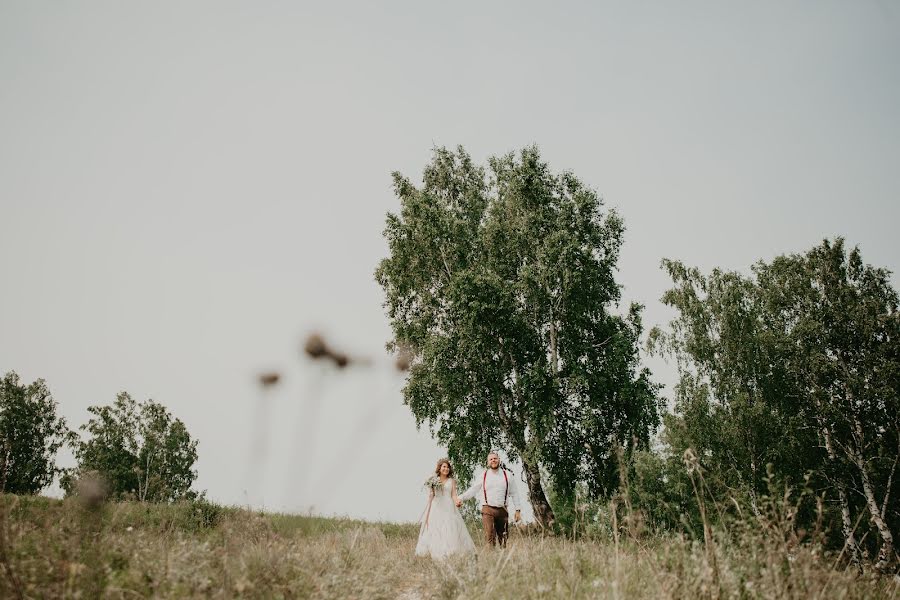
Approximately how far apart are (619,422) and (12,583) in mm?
15203

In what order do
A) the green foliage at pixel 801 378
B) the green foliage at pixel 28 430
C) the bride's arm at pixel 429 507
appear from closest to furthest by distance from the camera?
the bride's arm at pixel 429 507 < the green foliage at pixel 801 378 < the green foliage at pixel 28 430

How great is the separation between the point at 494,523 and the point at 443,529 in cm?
99

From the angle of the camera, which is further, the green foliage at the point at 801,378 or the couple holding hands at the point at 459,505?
the green foliage at the point at 801,378

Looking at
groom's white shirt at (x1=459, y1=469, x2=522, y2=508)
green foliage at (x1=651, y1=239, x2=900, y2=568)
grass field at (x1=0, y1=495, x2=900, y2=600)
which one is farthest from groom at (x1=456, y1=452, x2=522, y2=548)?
green foliage at (x1=651, y1=239, x2=900, y2=568)

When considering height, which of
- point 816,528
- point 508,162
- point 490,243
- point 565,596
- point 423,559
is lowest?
point 423,559

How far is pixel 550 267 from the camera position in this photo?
51.3 ft

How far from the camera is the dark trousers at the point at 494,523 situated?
8.69 m

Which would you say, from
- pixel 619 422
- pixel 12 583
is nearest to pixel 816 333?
pixel 619 422

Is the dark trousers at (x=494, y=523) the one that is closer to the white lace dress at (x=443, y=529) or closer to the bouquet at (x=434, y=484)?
the white lace dress at (x=443, y=529)

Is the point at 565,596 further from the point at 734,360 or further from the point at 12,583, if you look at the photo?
the point at 734,360

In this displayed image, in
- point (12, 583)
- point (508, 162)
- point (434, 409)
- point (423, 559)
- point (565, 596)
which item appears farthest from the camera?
point (508, 162)

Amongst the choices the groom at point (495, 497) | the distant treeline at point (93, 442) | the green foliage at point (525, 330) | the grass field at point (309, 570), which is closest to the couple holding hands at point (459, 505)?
the groom at point (495, 497)

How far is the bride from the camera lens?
27.3ft

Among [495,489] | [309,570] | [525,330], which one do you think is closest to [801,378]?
[525,330]
